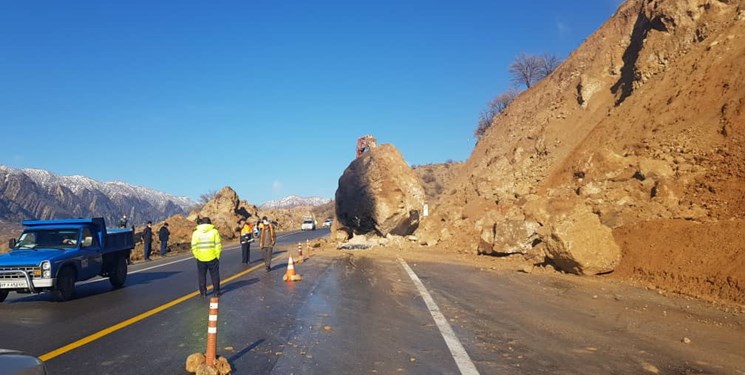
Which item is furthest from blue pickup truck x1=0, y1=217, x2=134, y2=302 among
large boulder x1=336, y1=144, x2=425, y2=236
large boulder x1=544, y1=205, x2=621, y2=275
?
large boulder x1=336, y1=144, x2=425, y2=236

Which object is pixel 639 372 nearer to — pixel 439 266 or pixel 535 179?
pixel 439 266

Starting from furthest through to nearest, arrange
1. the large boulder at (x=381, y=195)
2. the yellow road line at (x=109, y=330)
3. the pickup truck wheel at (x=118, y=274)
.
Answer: the large boulder at (x=381, y=195) → the pickup truck wheel at (x=118, y=274) → the yellow road line at (x=109, y=330)

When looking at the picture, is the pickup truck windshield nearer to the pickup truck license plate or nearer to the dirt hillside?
the pickup truck license plate

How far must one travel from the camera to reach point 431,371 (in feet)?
20.4

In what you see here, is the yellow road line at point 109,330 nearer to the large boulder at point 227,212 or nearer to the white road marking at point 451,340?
the white road marking at point 451,340

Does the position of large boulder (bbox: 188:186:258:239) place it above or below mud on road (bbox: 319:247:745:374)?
above

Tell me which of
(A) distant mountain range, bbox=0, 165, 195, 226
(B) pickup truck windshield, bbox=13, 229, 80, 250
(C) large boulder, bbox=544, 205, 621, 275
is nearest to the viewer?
(B) pickup truck windshield, bbox=13, 229, 80, 250

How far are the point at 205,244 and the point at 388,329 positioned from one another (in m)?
5.68

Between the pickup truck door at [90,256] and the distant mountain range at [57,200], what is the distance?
152ft

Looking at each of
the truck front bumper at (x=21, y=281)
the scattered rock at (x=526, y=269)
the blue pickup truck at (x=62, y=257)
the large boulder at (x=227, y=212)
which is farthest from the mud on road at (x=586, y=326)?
the large boulder at (x=227, y=212)

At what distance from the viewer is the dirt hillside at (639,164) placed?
1422cm

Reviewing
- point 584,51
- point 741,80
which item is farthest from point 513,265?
point 584,51

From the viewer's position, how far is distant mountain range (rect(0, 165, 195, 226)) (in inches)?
2269

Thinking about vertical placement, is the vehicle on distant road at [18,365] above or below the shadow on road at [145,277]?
above
